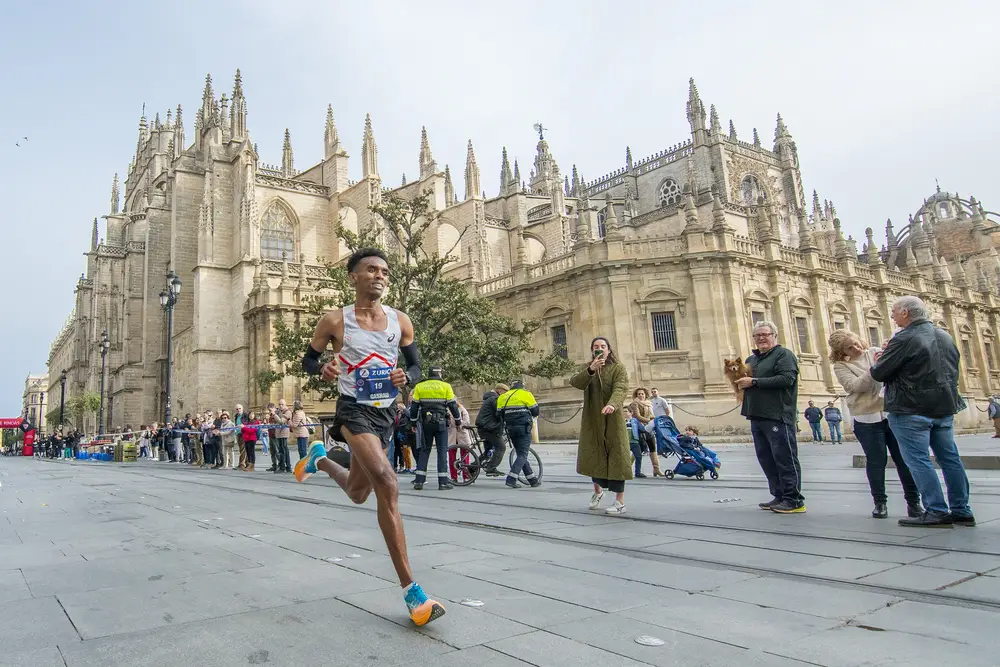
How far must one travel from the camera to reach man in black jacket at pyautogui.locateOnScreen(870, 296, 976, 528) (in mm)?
4672

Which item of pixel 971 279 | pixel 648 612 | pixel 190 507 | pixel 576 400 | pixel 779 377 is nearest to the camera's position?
pixel 648 612

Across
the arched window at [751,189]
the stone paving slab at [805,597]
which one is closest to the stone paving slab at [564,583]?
the stone paving slab at [805,597]

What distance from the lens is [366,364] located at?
314 centimetres

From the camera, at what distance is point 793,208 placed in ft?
180

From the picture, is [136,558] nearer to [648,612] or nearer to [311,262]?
[648,612]

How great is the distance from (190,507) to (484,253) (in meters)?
27.3

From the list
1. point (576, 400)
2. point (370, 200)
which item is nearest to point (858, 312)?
point (576, 400)

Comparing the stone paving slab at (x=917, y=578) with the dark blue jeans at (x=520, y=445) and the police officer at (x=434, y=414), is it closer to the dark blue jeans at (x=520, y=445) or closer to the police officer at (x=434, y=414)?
the dark blue jeans at (x=520, y=445)

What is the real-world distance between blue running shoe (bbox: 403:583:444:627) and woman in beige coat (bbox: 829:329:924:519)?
403 cm

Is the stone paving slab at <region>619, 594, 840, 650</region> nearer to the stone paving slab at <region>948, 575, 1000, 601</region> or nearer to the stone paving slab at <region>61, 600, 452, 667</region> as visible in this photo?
the stone paving slab at <region>948, 575, 1000, 601</region>

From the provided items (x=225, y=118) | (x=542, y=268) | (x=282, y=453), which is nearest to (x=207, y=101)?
(x=225, y=118)

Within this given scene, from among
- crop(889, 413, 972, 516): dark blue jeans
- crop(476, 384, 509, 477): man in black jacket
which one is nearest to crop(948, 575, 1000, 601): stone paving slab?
crop(889, 413, 972, 516): dark blue jeans

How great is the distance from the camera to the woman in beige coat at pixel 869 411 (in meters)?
5.27

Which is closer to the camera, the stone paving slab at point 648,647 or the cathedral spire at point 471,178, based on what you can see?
the stone paving slab at point 648,647
